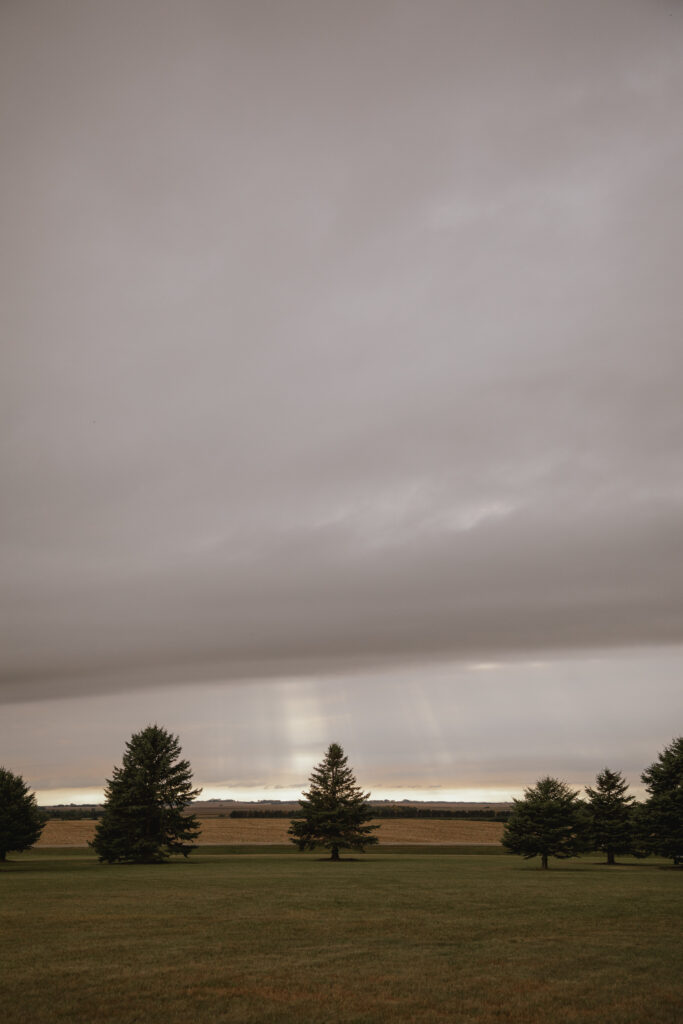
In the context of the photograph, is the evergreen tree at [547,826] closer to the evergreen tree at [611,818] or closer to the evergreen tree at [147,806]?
the evergreen tree at [611,818]

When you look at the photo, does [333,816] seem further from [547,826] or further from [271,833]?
[271,833]

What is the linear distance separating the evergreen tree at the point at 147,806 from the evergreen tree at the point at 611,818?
3203cm

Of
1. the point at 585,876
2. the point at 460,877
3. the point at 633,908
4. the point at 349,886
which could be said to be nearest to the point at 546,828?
the point at 585,876

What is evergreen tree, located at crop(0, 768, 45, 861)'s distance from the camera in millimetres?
55219

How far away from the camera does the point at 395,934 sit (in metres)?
20.2

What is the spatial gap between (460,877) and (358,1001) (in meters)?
30.0

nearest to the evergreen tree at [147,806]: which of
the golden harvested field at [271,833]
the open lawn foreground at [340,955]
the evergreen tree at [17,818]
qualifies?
the evergreen tree at [17,818]

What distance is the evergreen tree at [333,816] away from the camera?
6225 cm

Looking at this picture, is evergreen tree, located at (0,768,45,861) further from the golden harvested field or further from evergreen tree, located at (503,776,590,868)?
evergreen tree, located at (503,776,590,868)

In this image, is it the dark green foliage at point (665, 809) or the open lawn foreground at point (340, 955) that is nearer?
the open lawn foreground at point (340, 955)

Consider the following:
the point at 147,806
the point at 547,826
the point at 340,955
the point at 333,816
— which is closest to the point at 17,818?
the point at 147,806

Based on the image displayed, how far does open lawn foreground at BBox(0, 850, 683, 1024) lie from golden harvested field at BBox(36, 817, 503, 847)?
188 feet

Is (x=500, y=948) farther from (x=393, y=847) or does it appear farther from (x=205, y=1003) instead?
(x=393, y=847)

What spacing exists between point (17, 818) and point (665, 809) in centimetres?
4941
